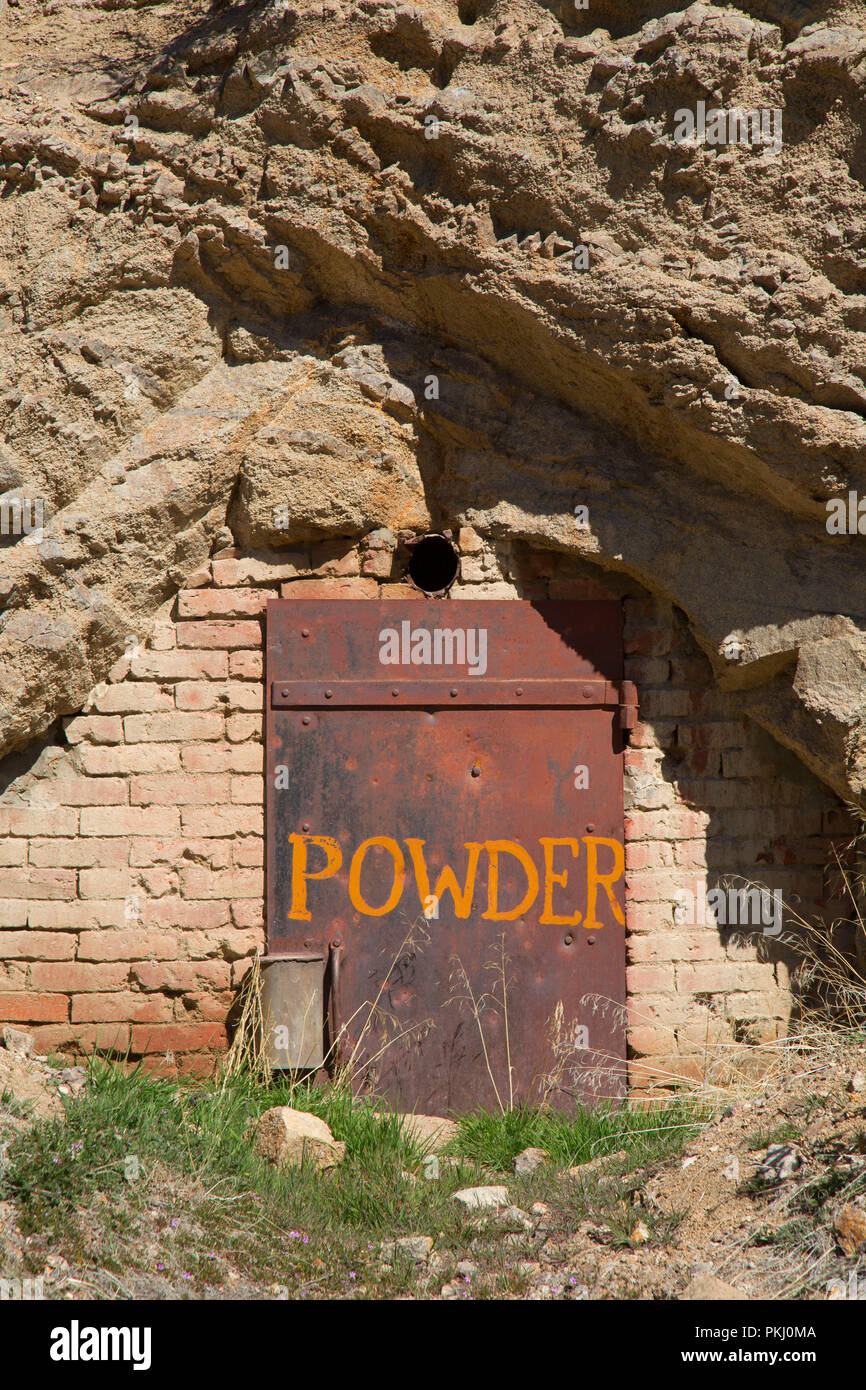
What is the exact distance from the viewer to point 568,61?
3998mm

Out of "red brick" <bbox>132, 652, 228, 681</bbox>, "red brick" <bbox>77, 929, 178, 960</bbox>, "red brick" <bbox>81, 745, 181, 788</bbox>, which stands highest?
"red brick" <bbox>132, 652, 228, 681</bbox>

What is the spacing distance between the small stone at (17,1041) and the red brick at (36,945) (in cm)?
30

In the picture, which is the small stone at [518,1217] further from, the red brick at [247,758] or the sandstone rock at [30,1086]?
the red brick at [247,758]

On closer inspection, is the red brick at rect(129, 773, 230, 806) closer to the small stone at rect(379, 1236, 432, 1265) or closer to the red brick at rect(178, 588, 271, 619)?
the red brick at rect(178, 588, 271, 619)

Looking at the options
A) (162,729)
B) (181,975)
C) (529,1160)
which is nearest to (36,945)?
(181,975)

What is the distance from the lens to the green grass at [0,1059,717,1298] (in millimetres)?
2941

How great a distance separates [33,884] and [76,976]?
0.42 m

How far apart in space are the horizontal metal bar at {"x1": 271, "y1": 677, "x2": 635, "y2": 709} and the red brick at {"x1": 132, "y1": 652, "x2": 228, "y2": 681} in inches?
10.1

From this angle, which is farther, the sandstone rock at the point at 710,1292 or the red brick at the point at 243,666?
→ the red brick at the point at 243,666

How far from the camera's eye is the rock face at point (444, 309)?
395 cm

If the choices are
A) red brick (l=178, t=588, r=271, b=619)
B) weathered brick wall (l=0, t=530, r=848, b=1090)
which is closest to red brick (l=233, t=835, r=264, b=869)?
weathered brick wall (l=0, t=530, r=848, b=1090)

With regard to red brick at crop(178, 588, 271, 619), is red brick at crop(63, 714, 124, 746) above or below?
below

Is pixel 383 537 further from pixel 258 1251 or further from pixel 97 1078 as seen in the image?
pixel 258 1251

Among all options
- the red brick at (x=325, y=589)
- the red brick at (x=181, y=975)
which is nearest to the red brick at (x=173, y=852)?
the red brick at (x=181, y=975)
